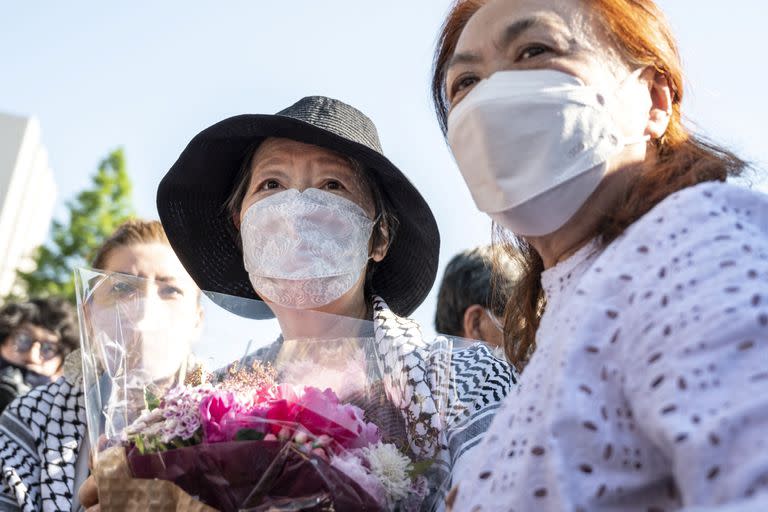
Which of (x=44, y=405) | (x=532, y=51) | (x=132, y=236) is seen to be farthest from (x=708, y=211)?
(x=132, y=236)

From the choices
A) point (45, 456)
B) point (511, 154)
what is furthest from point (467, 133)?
point (45, 456)

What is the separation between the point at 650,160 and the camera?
198cm

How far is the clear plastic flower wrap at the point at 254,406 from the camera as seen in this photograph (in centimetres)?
203

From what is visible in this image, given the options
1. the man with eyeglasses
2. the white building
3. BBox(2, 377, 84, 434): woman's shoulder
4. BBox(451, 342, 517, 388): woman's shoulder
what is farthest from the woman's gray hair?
the white building

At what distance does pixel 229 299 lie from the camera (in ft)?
9.09

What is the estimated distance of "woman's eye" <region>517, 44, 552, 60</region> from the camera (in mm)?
2021

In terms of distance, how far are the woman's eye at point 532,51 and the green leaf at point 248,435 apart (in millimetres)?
1067

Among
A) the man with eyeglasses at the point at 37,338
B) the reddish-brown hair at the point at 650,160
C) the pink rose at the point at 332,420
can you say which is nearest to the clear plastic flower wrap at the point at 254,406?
the pink rose at the point at 332,420

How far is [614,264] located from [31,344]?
5808 mm

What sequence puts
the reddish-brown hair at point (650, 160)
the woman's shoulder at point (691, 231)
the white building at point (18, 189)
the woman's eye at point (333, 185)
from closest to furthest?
the woman's shoulder at point (691, 231) < the reddish-brown hair at point (650, 160) < the woman's eye at point (333, 185) < the white building at point (18, 189)

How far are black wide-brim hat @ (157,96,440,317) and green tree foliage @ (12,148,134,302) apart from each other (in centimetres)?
2163

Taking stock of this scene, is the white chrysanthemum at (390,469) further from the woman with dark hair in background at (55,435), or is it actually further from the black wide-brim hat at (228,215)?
the black wide-brim hat at (228,215)

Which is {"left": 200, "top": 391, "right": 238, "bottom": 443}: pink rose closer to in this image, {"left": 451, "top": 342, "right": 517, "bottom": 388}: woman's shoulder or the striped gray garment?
the striped gray garment

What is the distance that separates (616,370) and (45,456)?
2.83 metres
